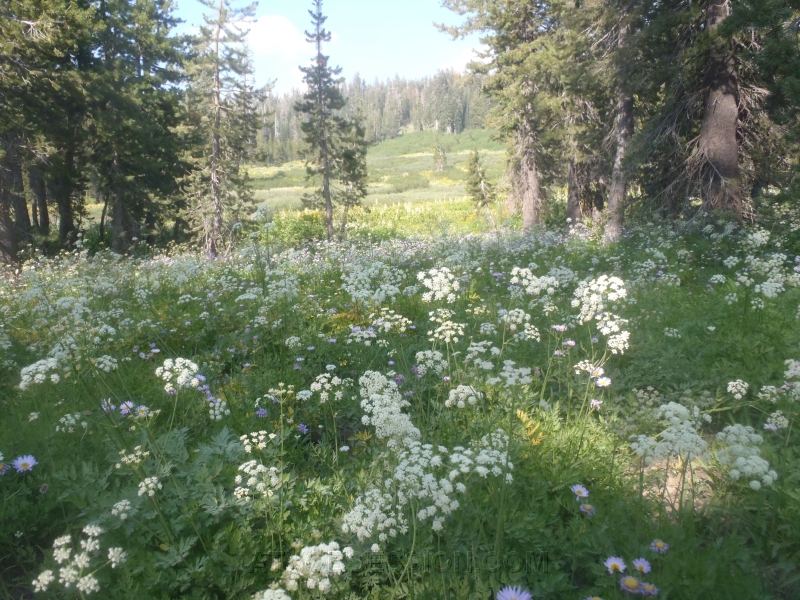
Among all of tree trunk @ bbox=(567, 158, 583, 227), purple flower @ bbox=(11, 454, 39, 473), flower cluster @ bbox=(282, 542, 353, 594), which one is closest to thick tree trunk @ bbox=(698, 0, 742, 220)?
tree trunk @ bbox=(567, 158, 583, 227)

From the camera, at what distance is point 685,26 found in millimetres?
9781

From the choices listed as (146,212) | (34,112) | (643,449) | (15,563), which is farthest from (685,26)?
Answer: (146,212)

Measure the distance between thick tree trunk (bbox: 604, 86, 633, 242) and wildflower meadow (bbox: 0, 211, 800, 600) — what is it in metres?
5.76

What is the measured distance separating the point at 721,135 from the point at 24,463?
465 inches

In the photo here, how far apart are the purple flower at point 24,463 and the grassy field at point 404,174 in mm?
23108

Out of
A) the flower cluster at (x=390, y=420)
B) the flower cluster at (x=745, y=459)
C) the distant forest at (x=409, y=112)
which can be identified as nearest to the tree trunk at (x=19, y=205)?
the flower cluster at (x=390, y=420)

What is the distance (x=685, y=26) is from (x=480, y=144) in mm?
109889

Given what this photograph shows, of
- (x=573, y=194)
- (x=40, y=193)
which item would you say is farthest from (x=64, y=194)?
(x=573, y=194)

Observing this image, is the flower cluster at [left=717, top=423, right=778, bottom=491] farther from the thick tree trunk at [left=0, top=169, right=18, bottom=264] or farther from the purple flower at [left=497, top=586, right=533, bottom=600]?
the thick tree trunk at [left=0, top=169, right=18, bottom=264]

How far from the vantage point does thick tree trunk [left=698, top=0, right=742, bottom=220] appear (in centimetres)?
934

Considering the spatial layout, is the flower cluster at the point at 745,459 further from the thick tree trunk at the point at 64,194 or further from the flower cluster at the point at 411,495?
the thick tree trunk at the point at 64,194

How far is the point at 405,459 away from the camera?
249 centimetres

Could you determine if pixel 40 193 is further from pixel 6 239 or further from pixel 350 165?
pixel 350 165

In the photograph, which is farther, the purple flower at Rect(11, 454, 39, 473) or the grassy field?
the grassy field
